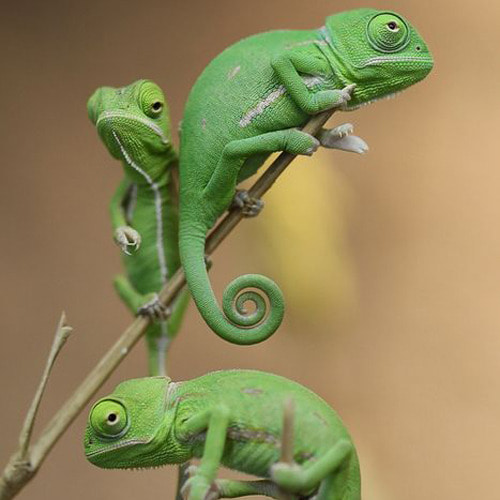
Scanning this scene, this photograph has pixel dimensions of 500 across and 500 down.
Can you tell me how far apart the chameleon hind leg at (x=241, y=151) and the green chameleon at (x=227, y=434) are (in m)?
0.37

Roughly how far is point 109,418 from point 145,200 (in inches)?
23.8

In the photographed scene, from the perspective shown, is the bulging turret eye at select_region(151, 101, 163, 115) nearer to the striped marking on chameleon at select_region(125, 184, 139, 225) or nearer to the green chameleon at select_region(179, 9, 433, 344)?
the green chameleon at select_region(179, 9, 433, 344)

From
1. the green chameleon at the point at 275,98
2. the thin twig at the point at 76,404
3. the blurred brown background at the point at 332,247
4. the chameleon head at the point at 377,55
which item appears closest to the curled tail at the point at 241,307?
the green chameleon at the point at 275,98

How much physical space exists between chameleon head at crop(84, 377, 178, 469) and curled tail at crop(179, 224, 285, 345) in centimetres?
18

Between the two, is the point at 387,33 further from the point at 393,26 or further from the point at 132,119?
the point at 132,119

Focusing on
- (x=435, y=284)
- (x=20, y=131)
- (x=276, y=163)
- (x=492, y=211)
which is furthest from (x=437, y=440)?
(x=276, y=163)

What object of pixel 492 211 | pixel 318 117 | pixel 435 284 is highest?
pixel 318 117

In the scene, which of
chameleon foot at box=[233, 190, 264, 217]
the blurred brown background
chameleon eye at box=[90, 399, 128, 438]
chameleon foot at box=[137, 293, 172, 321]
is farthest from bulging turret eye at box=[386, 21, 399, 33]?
the blurred brown background

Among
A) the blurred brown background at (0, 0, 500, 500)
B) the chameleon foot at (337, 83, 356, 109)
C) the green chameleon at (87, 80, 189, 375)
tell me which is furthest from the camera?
the blurred brown background at (0, 0, 500, 500)

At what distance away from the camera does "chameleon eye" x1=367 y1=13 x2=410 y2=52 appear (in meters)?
1.30

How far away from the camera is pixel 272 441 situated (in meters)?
0.98

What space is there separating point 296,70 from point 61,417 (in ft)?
2.09

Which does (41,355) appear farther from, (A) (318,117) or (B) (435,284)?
(A) (318,117)

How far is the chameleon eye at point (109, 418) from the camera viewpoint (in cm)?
100
